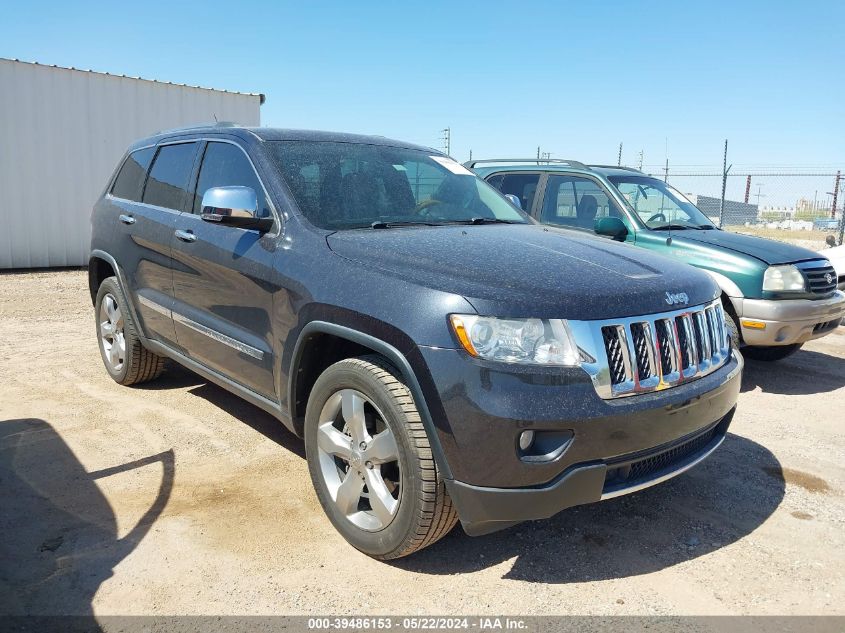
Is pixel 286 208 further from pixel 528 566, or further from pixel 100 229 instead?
pixel 100 229

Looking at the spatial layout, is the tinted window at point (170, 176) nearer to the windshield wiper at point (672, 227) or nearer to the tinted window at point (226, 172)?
the tinted window at point (226, 172)

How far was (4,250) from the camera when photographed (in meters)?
11.8

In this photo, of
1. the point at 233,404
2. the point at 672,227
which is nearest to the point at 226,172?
the point at 233,404

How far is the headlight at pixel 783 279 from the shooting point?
532 cm

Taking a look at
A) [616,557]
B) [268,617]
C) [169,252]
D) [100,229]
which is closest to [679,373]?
[616,557]

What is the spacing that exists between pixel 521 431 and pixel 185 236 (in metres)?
2.57

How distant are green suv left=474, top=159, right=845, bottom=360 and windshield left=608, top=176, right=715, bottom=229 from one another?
0.5 inches

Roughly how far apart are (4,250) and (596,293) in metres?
12.3

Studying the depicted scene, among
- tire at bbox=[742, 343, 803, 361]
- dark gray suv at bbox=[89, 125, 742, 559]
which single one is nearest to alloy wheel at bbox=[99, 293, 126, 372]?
dark gray suv at bbox=[89, 125, 742, 559]

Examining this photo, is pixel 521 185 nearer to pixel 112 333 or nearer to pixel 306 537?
pixel 112 333

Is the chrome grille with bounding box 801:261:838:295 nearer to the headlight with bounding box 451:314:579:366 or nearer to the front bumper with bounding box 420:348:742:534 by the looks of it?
the front bumper with bounding box 420:348:742:534

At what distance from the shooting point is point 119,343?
17.0ft

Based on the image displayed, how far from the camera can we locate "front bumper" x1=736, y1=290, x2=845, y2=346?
527cm

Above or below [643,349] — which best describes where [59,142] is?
above
